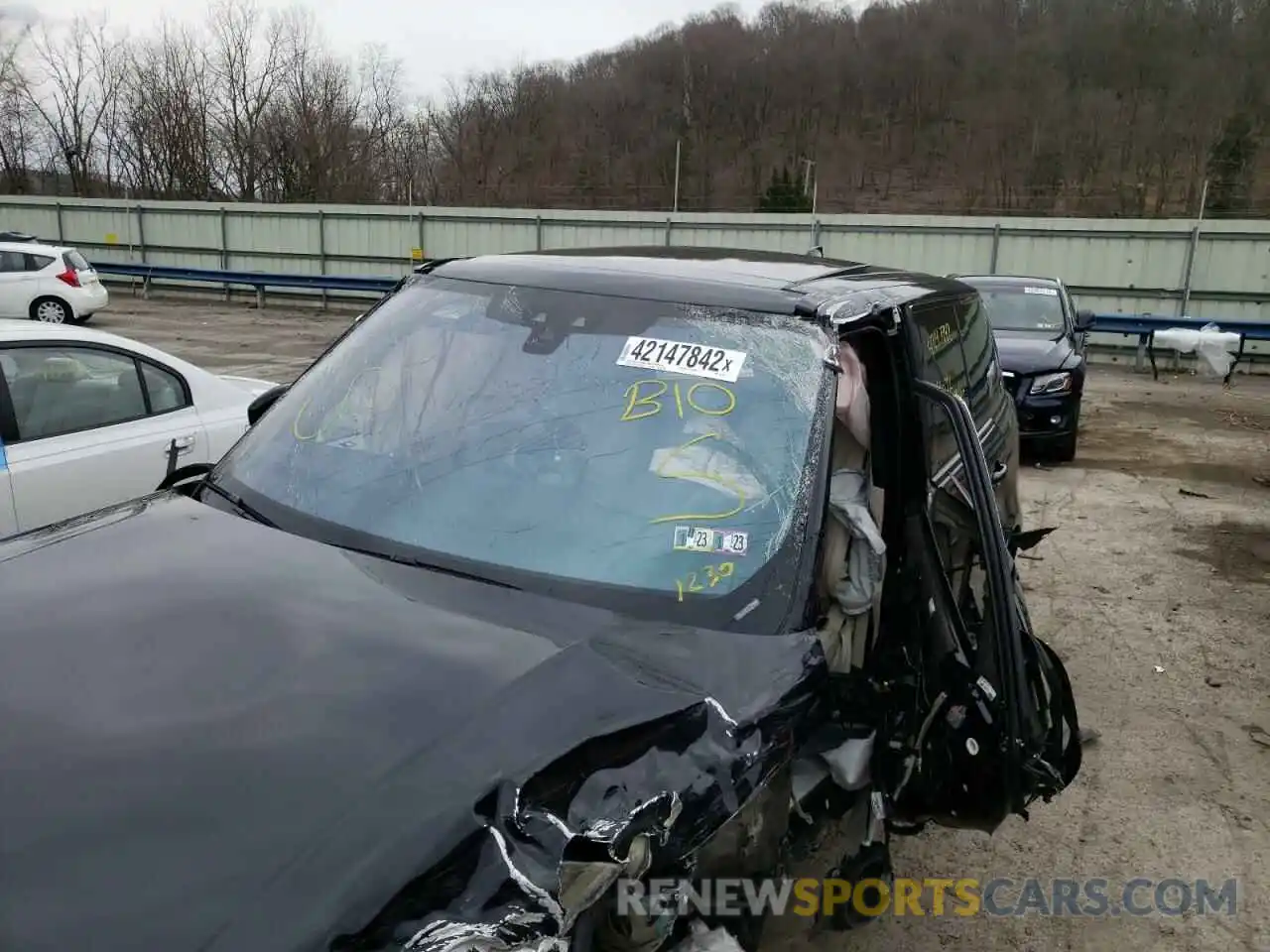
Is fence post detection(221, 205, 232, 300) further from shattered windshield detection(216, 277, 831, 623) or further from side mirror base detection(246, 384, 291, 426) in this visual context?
shattered windshield detection(216, 277, 831, 623)

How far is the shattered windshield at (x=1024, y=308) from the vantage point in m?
10.4

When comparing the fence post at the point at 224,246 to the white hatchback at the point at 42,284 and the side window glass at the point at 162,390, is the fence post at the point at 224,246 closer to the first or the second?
the white hatchback at the point at 42,284

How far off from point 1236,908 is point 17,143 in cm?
5705

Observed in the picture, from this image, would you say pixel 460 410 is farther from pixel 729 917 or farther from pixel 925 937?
pixel 925 937

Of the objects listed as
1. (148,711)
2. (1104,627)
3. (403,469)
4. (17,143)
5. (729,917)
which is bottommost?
(1104,627)

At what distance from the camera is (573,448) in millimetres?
2467

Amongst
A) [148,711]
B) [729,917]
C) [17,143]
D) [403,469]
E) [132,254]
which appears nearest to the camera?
[148,711]

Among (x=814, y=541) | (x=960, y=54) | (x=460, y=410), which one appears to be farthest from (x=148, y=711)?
A: (x=960, y=54)

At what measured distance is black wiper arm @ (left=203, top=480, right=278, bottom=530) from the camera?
99.0 inches

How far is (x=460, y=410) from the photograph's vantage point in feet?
8.72

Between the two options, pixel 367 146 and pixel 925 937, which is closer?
pixel 925 937

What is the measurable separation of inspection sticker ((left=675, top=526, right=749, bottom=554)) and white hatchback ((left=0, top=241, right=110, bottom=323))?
1817 centimetres

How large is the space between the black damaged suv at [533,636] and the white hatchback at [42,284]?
16880 mm

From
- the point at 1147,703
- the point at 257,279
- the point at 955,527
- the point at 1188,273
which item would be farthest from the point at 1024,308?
the point at 257,279
